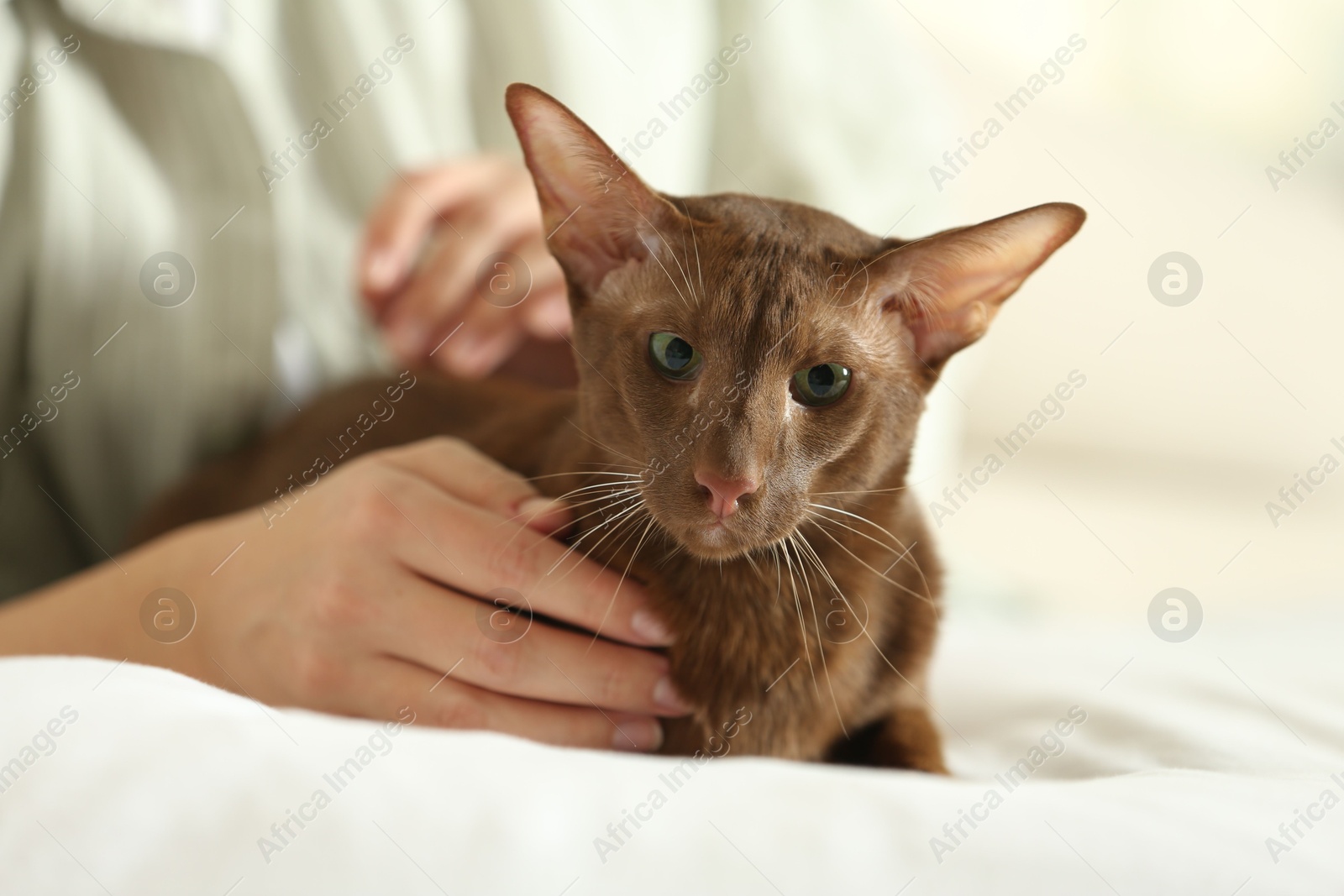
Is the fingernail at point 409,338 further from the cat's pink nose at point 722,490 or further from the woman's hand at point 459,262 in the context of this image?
the cat's pink nose at point 722,490

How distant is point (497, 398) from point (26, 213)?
68cm

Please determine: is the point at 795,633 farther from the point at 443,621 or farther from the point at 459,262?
the point at 459,262

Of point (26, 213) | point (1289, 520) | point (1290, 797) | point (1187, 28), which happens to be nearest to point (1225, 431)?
point (1289, 520)

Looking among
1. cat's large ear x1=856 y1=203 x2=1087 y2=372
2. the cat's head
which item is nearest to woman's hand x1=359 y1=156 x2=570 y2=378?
the cat's head

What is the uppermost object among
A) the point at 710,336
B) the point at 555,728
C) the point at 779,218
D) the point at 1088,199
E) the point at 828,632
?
the point at 1088,199

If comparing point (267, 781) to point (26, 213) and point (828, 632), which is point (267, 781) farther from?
point (26, 213)

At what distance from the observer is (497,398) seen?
1.24m

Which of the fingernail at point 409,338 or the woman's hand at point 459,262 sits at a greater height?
the woman's hand at point 459,262

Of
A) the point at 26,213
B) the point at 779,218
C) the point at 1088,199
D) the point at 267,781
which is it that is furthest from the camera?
the point at 1088,199

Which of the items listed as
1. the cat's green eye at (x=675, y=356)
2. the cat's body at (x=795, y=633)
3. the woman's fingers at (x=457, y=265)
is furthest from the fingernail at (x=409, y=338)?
the cat's green eye at (x=675, y=356)

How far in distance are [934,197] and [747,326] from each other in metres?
0.93

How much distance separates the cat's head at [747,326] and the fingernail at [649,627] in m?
0.11

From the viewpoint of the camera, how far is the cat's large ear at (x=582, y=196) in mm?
692

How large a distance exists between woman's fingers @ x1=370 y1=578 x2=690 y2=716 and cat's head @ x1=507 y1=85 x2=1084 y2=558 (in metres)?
0.15
